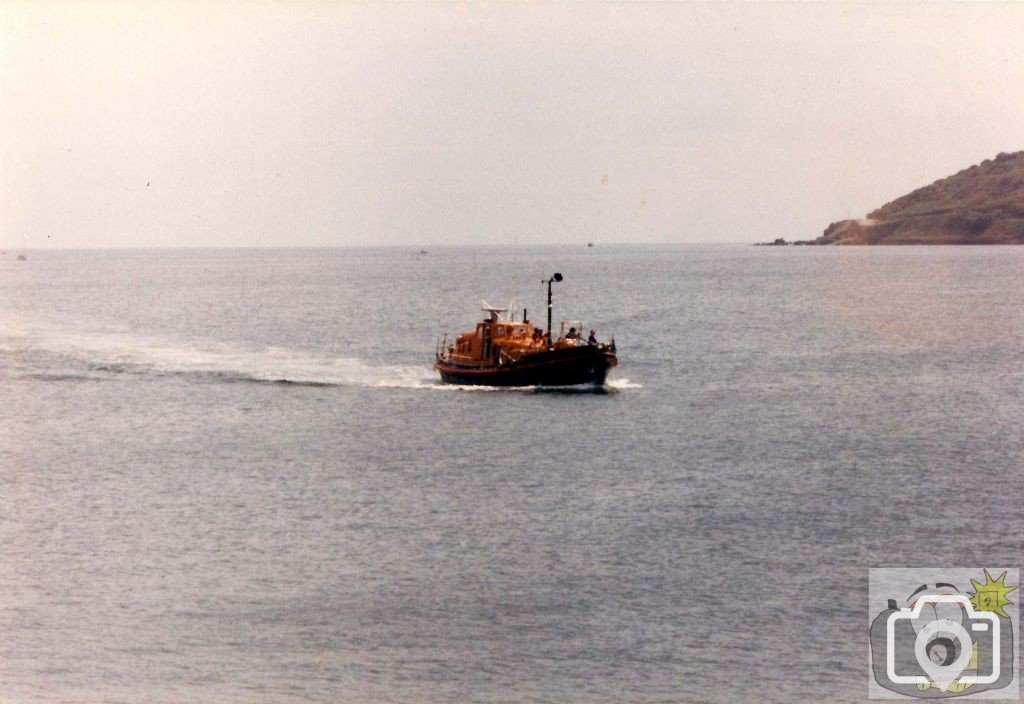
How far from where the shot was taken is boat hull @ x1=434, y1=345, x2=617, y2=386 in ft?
300

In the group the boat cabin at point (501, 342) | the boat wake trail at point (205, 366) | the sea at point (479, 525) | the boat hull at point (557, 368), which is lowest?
the sea at point (479, 525)

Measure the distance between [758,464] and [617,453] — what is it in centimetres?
727

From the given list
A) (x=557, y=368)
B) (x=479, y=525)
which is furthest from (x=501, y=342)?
(x=479, y=525)

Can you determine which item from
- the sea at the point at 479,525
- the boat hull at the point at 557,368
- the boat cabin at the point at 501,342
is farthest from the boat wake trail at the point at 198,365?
the boat hull at the point at 557,368

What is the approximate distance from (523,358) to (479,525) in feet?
122

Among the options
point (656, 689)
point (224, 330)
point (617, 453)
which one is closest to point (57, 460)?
point (617, 453)

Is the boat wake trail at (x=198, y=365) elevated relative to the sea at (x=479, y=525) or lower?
elevated

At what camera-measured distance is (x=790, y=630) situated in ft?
141

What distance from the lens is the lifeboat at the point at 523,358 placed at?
300 feet

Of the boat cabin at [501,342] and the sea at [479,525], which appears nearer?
the sea at [479,525]

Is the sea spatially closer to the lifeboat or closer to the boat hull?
the boat hull

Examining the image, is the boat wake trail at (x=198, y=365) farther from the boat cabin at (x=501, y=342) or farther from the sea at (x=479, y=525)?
the boat cabin at (x=501, y=342)

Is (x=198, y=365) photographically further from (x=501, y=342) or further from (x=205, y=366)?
(x=501, y=342)

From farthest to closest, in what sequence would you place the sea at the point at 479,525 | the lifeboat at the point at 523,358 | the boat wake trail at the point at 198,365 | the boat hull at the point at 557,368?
the boat wake trail at the point at 198,365 < the lifeboat at the point at 523,358 < the boat hull at the point at 557,368 < the sea at the point at 479,525
